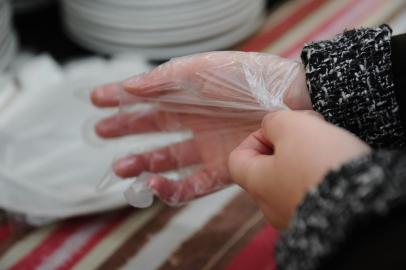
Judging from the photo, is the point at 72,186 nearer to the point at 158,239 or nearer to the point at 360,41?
the point at 158,239

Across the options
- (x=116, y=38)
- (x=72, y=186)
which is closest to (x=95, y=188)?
(x=72, y=186)

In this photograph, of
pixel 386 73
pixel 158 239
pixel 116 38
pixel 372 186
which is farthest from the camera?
pixel 116 38

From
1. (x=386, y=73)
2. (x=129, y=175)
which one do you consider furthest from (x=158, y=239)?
(x=386, y=73)

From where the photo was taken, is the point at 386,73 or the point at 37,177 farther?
the point at 37,177

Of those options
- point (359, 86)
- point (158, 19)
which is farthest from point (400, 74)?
point (158, 19)

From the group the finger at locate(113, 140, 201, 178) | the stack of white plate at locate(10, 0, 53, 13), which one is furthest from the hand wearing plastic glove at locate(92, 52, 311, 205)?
the stack of white plate at locate(10, 0, 53, 13)

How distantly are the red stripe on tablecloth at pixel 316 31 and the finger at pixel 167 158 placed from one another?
30cm

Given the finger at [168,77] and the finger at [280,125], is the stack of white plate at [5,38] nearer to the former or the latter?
the finger at [168,77]

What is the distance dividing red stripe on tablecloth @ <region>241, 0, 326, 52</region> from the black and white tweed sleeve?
38 cm

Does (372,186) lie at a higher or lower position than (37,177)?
higher

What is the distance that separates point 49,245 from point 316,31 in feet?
1.64

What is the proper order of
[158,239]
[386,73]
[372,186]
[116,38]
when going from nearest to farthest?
[372,186] < [386,73] < [158,239] < [116,38]

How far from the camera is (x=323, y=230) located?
1.04 feet

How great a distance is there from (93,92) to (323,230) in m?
0.29
